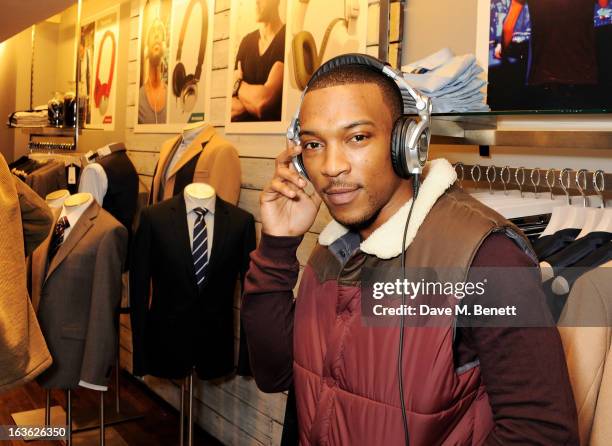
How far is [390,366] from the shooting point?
98 centimetres

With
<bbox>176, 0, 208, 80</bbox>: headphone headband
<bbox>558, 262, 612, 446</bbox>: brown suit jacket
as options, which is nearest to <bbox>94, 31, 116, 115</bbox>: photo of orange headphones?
<bbox>176, 0, 208, 80</bbox>: headphone headband

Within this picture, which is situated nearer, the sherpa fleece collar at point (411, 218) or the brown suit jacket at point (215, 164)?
the sherpa fleece collar at point (411, 218)

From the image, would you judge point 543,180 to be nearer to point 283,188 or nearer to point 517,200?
point 517,200

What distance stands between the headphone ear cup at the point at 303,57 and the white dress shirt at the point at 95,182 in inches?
62.3

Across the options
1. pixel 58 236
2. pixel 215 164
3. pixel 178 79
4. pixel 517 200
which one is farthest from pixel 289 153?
pixel 178 79

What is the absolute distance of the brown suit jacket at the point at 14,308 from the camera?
1.89 metres

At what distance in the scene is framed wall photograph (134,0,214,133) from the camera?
3.43 m

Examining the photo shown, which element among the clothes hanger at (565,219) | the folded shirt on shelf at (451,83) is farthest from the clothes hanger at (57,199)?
the clothes hanger at (565,219)

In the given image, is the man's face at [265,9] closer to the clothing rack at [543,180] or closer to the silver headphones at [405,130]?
the clothing rack at [543,180]

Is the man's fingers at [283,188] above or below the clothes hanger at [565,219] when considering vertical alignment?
above

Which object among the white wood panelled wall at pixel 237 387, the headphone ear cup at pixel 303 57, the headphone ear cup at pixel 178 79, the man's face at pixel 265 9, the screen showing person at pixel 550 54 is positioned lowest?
the white wood panelled wall at pixel 237 387

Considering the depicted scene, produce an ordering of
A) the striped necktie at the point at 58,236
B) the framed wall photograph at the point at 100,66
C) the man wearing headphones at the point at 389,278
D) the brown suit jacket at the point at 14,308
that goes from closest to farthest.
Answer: the man wearing headphones at the point at 389,278 → the brown suit jacket at the point at 14,308 → the striped necktie at the point at 58,236 → the framed wall photograph at the point at 100,66

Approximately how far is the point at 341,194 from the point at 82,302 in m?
1.95

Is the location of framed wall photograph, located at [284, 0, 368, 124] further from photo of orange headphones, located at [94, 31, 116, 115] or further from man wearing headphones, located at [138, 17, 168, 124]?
photo of orange headphones, located at [94, 31, 116, 115]
